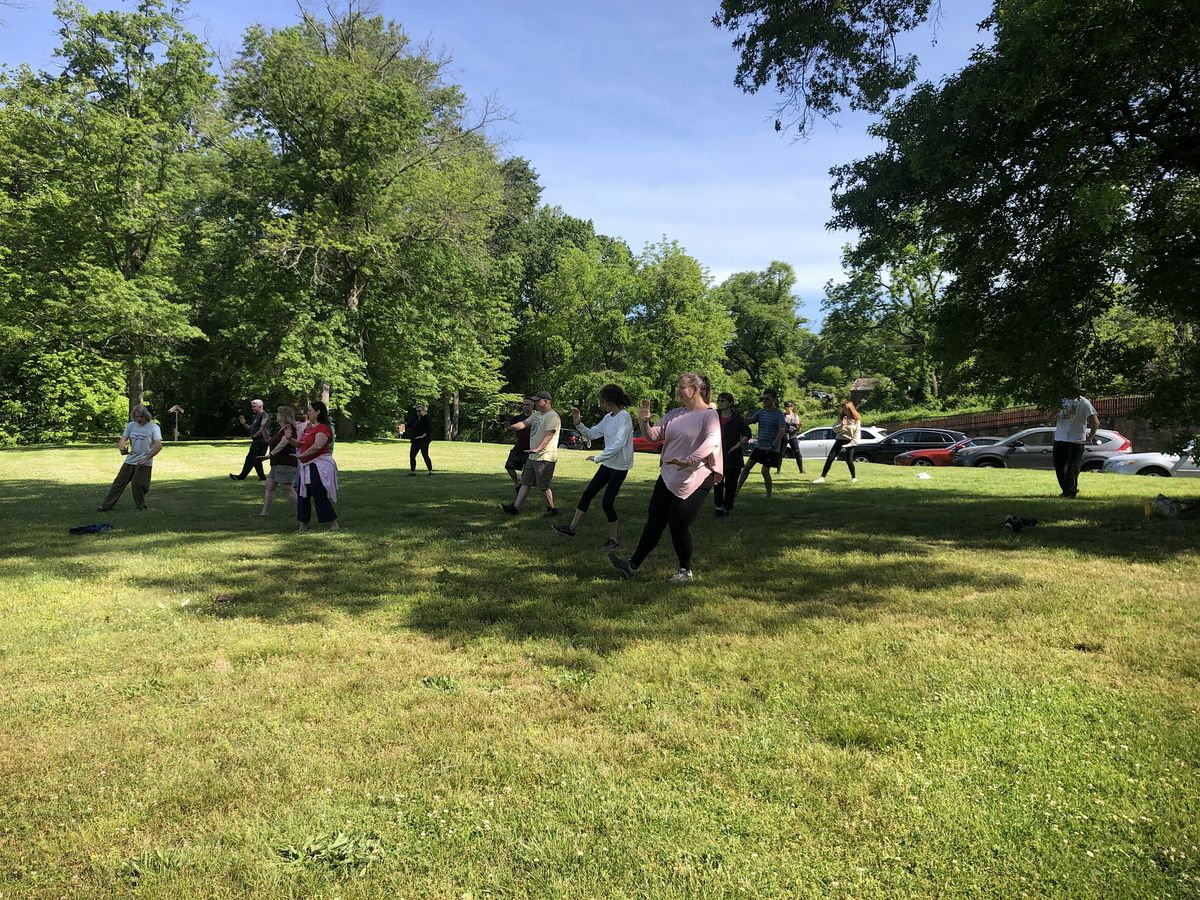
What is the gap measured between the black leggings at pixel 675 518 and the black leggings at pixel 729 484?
418cm

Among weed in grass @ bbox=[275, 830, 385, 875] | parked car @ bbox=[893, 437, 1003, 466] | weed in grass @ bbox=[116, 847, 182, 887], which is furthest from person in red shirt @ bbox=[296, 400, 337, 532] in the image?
parked car @ bbox=[893, 437, 1003, 466]

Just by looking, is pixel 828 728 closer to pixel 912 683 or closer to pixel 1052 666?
pixel 912 683

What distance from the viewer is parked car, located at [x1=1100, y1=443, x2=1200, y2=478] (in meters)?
16.5

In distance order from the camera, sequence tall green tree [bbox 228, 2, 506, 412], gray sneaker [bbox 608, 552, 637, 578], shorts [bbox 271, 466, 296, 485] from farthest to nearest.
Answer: tall green tree [bbox 228, 2, 506, 412]
shorts [bbox 271, 466, 296, 485]
gray sneaker [bbox 608, 552, 637, 578]

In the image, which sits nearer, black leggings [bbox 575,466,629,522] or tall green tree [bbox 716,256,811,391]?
black leggings [bbox 575,466,629,522]

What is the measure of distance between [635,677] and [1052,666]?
2.49 metres

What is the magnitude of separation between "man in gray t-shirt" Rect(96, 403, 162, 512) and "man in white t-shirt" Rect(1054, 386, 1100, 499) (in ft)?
45.3

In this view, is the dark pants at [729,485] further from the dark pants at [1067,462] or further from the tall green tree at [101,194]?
the tall green tree at [101,194]

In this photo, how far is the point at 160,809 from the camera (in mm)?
2900

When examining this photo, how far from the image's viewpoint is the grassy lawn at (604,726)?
2.54 m

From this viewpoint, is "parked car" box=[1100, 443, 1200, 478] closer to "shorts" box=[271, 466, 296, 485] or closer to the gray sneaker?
the gray sneaker

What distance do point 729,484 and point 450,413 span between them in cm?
4055

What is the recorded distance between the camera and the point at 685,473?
627 centimetres

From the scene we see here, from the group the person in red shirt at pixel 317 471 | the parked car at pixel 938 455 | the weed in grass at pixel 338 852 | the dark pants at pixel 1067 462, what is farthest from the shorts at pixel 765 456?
the parked car at pixel 938 455
